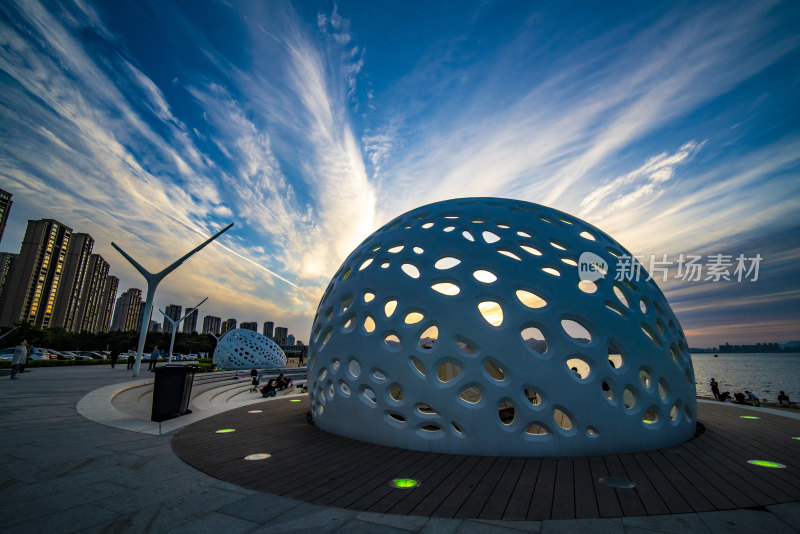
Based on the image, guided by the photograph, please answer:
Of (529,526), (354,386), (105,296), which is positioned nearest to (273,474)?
(354,386)

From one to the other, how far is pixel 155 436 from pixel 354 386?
14.6 feet

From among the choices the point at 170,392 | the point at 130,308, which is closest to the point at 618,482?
the point at 170,392

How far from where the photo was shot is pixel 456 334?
6555mm

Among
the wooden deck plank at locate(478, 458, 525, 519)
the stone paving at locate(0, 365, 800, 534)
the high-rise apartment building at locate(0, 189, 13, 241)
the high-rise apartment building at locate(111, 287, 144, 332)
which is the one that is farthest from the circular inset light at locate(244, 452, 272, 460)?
the high-rise apartment building at locate(111, 287, 144, 332)

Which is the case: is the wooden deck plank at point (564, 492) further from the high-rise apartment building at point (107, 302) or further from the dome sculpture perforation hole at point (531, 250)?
the high-rise apartment building at point (107, 302)

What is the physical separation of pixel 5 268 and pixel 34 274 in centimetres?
1790

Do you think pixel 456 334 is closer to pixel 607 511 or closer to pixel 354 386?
pixel 354 386

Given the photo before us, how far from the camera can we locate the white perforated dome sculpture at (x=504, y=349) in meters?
6.14

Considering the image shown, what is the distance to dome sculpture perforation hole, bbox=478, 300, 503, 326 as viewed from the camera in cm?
663

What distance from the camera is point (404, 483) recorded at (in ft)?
16.0

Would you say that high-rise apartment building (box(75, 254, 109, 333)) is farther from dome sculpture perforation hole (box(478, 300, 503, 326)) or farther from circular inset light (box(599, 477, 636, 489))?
circular inset light (box(599, 477, 636, 489))

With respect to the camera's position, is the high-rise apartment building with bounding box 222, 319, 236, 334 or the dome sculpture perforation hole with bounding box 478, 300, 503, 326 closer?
the dome sculpture perforation hole with bounding box 478, 300, 503, 326

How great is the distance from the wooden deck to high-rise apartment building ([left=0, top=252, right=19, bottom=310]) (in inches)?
4767

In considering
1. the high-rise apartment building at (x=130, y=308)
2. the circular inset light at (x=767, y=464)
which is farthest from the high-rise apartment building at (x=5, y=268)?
the circular inset light at (x=767, y=464)
